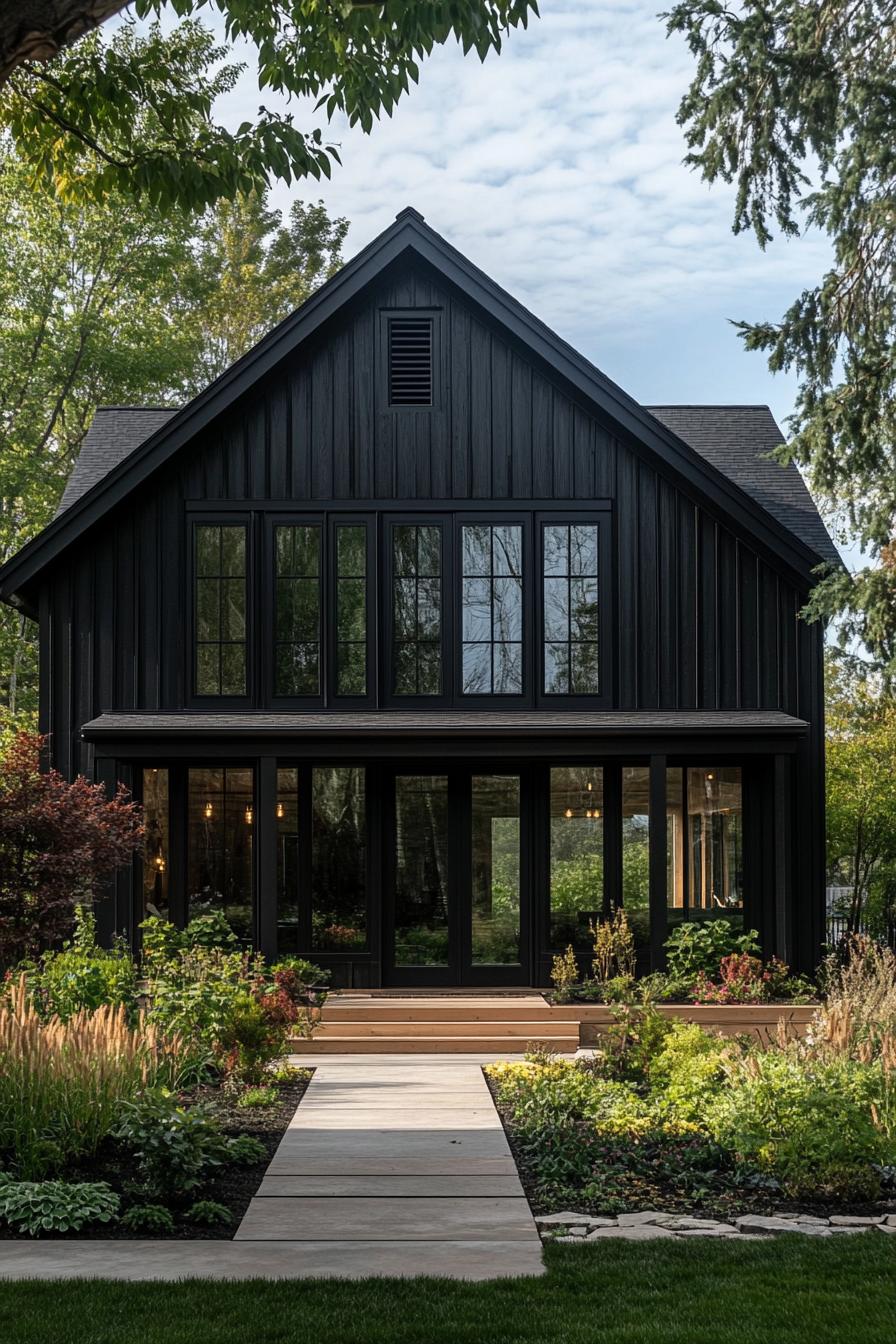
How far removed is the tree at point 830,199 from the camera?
1248cm

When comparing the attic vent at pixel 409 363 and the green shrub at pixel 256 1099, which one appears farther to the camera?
the attic vent at pixel 409 363

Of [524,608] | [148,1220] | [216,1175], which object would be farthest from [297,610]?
[148,1220]

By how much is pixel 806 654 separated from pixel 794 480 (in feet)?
8.99

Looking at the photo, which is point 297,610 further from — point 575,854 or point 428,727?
point 575,854

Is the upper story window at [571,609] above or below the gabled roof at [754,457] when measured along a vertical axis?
below

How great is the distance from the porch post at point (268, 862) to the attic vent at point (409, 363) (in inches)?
181

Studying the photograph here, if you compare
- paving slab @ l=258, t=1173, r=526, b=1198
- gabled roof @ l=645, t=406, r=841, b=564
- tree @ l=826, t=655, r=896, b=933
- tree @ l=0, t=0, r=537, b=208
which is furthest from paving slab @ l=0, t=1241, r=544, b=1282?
tree @ l=826, t=655, r=896, b=933

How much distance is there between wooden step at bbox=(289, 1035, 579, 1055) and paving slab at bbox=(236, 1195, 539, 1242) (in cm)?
593

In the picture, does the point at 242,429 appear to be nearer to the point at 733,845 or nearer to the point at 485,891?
the point at 485,891

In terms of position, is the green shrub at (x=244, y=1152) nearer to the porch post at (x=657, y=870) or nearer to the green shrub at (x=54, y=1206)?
the green shrub at (x=54, y=1206)

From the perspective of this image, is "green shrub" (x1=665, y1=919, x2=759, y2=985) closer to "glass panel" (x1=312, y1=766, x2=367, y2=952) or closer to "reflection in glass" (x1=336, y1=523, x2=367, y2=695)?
"glass panel" (x1=312, y1=766, x2=367, y2=952)

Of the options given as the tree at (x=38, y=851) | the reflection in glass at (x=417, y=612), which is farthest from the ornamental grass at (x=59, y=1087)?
the reflection in glass at (x=417, y=612)

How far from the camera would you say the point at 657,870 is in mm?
15297

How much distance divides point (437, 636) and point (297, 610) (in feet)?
5.41
